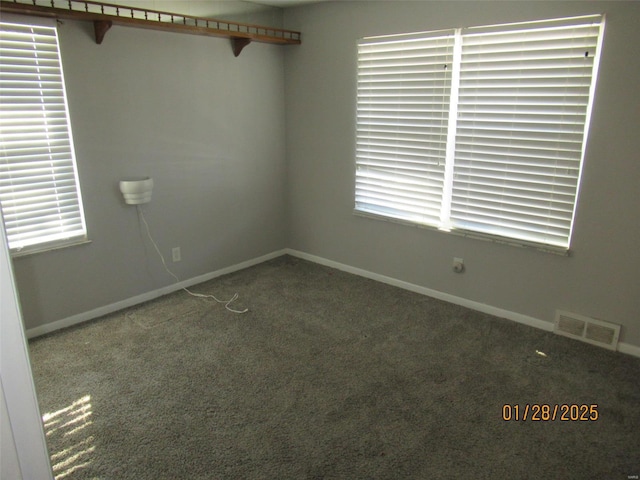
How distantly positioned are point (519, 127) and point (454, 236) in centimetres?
89

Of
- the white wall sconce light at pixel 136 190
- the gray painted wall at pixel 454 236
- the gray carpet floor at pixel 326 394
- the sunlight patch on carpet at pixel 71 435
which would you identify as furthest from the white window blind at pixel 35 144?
the gray painted wall at pixel 454 236

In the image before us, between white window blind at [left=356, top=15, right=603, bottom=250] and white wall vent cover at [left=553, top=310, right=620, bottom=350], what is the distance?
0.47 metres

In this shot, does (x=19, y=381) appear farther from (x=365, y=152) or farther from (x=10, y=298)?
(x=365, y=152)

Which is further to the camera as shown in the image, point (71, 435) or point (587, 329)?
point (587, 329)

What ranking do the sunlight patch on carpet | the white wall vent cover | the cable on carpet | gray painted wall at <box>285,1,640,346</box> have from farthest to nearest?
the cable on carpet < the white wall vent cover < gray painted wall at <box>285,1,640,346</box> < the sunlight patch on carpet

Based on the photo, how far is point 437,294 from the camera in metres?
3.61

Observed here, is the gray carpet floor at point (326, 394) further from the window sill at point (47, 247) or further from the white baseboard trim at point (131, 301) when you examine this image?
the window sill at point (47, 247)

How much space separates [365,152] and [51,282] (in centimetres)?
250

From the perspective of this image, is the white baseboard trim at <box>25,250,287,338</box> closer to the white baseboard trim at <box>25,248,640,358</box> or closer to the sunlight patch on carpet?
the white baseboard trim at <box>25,248,640,358</box>

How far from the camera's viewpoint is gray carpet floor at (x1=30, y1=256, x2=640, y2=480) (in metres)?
1.99

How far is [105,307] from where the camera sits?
3.32 meters

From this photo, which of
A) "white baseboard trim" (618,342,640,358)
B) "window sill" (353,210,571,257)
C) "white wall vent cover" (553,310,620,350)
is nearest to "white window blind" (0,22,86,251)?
"window sill" (353,210,571,257)

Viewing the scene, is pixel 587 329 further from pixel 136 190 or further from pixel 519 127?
pixel 136 190

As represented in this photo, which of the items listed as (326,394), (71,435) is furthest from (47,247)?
(326,394)
